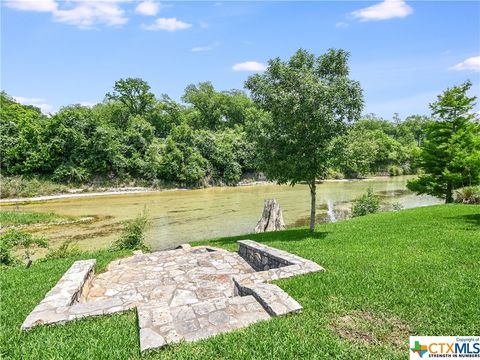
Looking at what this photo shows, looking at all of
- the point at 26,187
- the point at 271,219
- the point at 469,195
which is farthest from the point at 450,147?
the point at 26,187

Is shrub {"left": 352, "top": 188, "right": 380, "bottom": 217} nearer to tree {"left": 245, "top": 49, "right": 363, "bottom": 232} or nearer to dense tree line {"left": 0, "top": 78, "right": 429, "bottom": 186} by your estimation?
tree {"left": 245, "top": 49, "right": 363, "bottom": 232}

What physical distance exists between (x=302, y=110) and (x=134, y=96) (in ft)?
174

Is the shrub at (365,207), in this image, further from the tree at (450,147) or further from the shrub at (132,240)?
the shrub at (132,240)

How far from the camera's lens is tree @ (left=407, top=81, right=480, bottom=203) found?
17.3m

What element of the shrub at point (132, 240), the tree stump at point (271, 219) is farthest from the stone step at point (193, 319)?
the tree stump at point (271, 219)

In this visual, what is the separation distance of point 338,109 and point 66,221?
1863 centimetres

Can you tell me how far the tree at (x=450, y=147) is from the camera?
56.7 ft

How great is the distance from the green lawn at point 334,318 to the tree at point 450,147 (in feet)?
42.1

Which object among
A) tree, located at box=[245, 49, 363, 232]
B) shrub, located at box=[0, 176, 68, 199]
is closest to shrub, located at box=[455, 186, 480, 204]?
tree, located at box=[245, 49, 363, 232]

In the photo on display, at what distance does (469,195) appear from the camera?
16.8 metres

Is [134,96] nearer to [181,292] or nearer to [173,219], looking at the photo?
[173,219]

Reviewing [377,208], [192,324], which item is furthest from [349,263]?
[377,208]

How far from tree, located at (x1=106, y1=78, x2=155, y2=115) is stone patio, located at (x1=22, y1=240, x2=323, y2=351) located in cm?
5182

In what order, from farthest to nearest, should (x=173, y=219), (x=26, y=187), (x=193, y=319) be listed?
(x=26, y=187)
(x=173, y=219)
(x=193, y=319)
